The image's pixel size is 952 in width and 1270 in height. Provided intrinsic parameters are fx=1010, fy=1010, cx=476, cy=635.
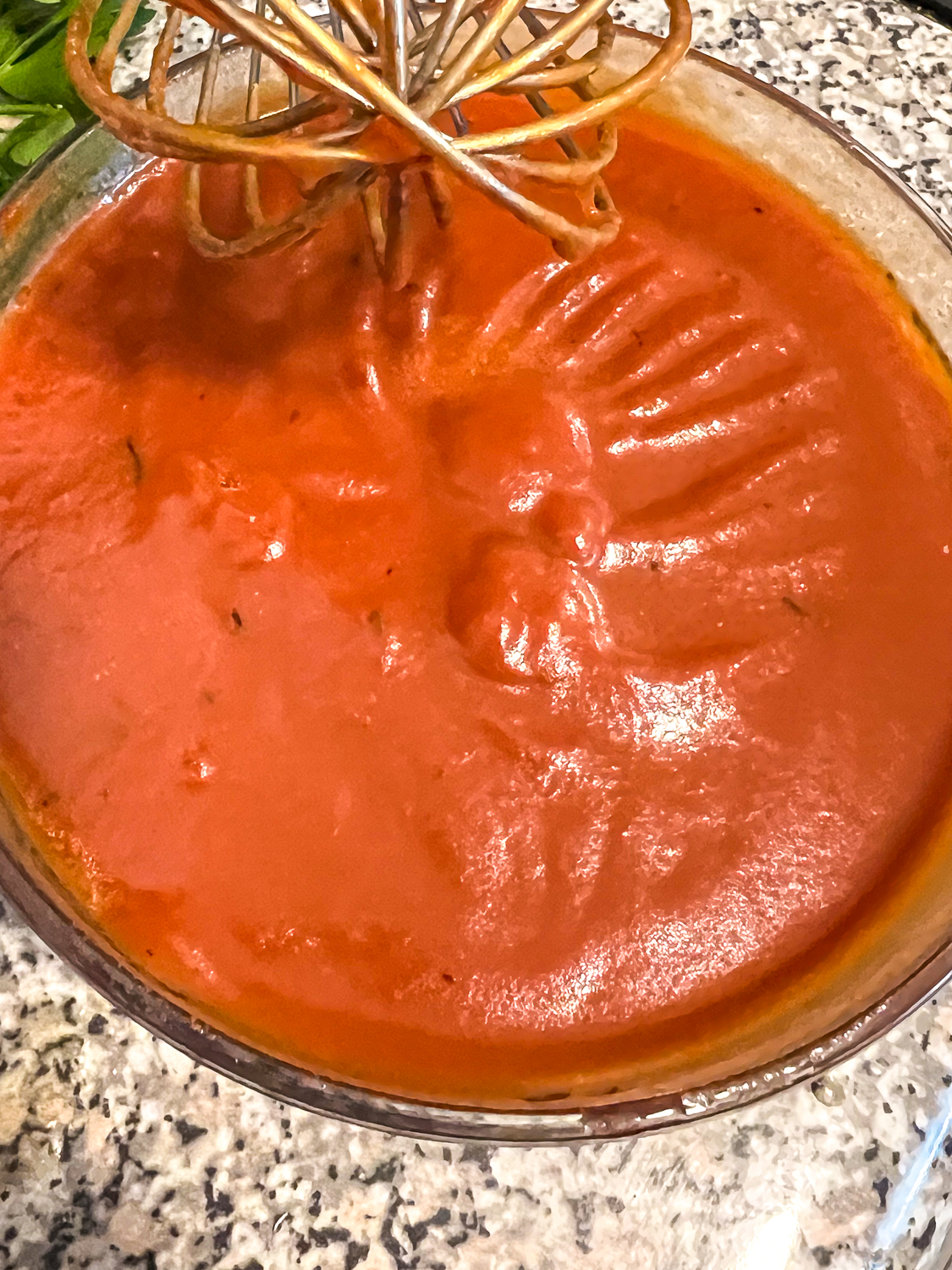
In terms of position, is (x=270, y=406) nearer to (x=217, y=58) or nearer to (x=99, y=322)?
(x=99, y=322)

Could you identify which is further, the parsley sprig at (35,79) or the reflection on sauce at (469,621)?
the parsley sprig at (35,79)

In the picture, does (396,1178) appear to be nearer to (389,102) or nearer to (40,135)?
(389,102)

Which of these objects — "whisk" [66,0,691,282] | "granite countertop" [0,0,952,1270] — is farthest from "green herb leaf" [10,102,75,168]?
"granite countertop" [0,0,952,1270]

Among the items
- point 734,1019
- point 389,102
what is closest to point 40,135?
point 389,102

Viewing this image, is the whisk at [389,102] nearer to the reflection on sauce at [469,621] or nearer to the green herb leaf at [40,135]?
the reflection on sauce at [469,621]

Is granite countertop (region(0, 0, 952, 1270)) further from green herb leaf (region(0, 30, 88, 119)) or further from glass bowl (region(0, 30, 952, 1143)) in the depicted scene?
green herb leaf (region(0, 30, 88, 119))

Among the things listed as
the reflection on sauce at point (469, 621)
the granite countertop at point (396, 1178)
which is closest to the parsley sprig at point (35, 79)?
the reflection on sauce at point (469, 621)

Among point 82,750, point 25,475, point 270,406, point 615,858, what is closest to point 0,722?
point 82,750
